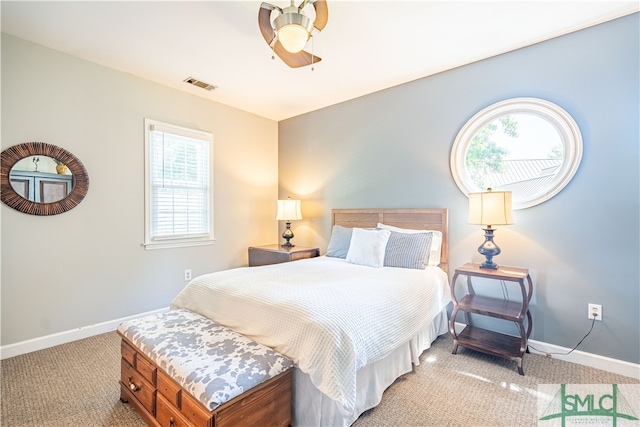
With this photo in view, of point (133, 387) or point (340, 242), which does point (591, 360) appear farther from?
point (133, 387)

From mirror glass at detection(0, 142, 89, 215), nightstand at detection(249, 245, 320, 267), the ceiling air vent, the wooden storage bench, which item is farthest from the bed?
the ceiling air vent

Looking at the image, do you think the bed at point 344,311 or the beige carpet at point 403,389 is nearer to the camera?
the bed at point 344,311

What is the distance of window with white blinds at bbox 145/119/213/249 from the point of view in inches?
127

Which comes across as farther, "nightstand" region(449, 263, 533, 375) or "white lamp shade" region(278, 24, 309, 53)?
"nightstand" region(449, 263, 533, 375)

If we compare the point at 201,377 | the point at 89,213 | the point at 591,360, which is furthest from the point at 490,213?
the point at 89,213

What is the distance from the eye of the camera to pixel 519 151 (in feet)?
Answer: 8.72

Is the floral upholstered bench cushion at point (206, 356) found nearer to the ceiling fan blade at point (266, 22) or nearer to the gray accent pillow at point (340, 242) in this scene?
the gray accent pillow at point (340, 242)

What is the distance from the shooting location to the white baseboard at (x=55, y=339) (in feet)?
7.82

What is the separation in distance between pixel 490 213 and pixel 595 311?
1.06 m

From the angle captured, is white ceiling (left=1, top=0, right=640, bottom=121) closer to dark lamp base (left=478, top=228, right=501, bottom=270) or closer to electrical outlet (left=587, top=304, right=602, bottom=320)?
dark lamp base (left=478, top=228, right=501, bottom=270)

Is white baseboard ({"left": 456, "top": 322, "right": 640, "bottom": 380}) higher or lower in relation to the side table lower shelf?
lower

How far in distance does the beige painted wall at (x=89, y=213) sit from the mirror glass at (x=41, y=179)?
7 centimetres

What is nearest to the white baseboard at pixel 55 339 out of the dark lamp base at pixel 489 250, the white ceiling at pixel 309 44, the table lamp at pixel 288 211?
the table lamp at pixel 288 211

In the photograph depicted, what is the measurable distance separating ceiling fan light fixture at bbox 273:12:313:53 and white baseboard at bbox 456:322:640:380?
9.79 feet
